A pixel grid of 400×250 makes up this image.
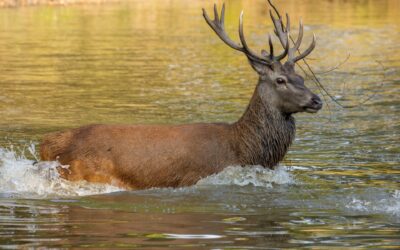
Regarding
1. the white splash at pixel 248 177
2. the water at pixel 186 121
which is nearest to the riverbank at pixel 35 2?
the water at pixel 186 121

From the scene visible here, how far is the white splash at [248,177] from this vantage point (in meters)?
10.8

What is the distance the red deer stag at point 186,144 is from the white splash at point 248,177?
2.8 inches

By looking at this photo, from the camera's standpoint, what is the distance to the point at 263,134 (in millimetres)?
11133

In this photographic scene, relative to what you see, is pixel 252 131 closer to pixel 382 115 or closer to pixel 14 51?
pixel 382 115

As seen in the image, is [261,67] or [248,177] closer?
[248,177]

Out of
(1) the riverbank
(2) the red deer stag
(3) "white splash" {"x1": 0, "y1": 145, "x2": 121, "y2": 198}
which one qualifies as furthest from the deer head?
(1) the riverbank

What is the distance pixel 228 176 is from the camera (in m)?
10.9

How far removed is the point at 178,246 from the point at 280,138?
10.4 feet

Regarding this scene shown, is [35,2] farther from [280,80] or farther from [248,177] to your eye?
[248,177]

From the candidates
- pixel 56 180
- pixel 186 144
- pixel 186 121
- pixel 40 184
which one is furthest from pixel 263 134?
pixel 186 121

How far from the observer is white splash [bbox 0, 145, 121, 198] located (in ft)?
34.8

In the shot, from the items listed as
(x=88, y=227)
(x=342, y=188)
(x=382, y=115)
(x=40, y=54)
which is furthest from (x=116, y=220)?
(x=40, y=54)

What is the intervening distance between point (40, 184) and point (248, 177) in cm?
214

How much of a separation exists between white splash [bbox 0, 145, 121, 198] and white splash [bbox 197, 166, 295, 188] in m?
1.01
